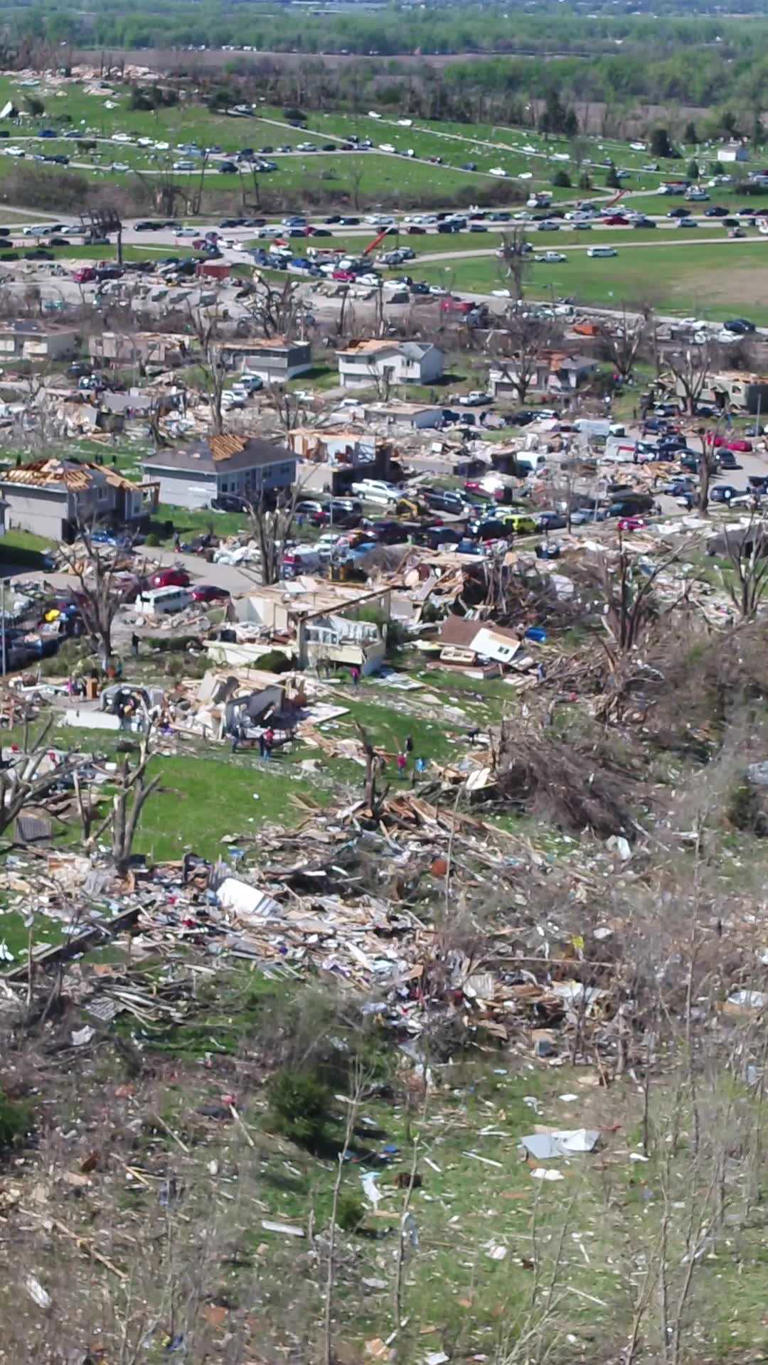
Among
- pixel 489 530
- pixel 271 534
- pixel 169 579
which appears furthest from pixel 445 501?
pixel 169 579

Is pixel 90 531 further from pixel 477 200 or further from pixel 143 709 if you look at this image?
pixel 477 200

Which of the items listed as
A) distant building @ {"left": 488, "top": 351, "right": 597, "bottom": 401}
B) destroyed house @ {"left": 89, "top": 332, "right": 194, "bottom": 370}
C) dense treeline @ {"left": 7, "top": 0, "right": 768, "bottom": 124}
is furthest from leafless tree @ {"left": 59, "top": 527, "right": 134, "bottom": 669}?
dense treeline @ {"left": 7, "top": 0, "right": 768, "bottom": 124}

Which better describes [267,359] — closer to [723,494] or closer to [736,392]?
[736,392]

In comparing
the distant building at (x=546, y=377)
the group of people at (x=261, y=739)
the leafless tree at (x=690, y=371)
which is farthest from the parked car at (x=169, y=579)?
the distant building at (x=546, y=377)

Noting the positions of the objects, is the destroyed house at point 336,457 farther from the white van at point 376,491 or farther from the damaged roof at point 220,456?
the damaged roof at point 220,456

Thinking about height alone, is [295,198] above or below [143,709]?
below

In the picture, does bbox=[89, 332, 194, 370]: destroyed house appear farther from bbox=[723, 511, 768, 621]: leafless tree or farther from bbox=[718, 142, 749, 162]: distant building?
bbox=[718, 142, 749, 162]: distant building

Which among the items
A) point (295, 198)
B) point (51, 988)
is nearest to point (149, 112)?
point (295, 198)
